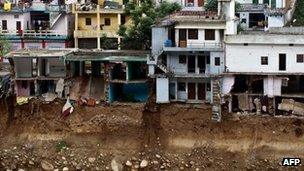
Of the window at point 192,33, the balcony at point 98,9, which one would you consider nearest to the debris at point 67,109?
the window at point 192,33

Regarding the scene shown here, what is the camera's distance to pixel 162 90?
60.3m

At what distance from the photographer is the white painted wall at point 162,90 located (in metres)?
60.2

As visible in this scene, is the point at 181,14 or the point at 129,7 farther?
the point at 129,7

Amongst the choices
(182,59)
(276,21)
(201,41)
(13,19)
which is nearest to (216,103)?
(182,59)

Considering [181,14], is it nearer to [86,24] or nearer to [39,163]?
[86,24]

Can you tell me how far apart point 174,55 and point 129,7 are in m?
10.2

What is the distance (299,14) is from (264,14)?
165 inches

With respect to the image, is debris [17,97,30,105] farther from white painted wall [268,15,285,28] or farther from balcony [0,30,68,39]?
white painted wall [268,15,285,28]

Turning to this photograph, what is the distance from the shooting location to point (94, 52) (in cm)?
6462

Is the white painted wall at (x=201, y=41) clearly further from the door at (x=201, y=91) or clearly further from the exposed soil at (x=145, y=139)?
the exposed soil at (x=145, y=139)

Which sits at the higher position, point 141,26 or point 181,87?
point 141,26

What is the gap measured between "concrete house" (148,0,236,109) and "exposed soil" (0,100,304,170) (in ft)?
4.70

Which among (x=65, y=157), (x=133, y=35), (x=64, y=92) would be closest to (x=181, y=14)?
(x=133, y=35)

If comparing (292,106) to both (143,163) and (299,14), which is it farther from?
(299,14)
